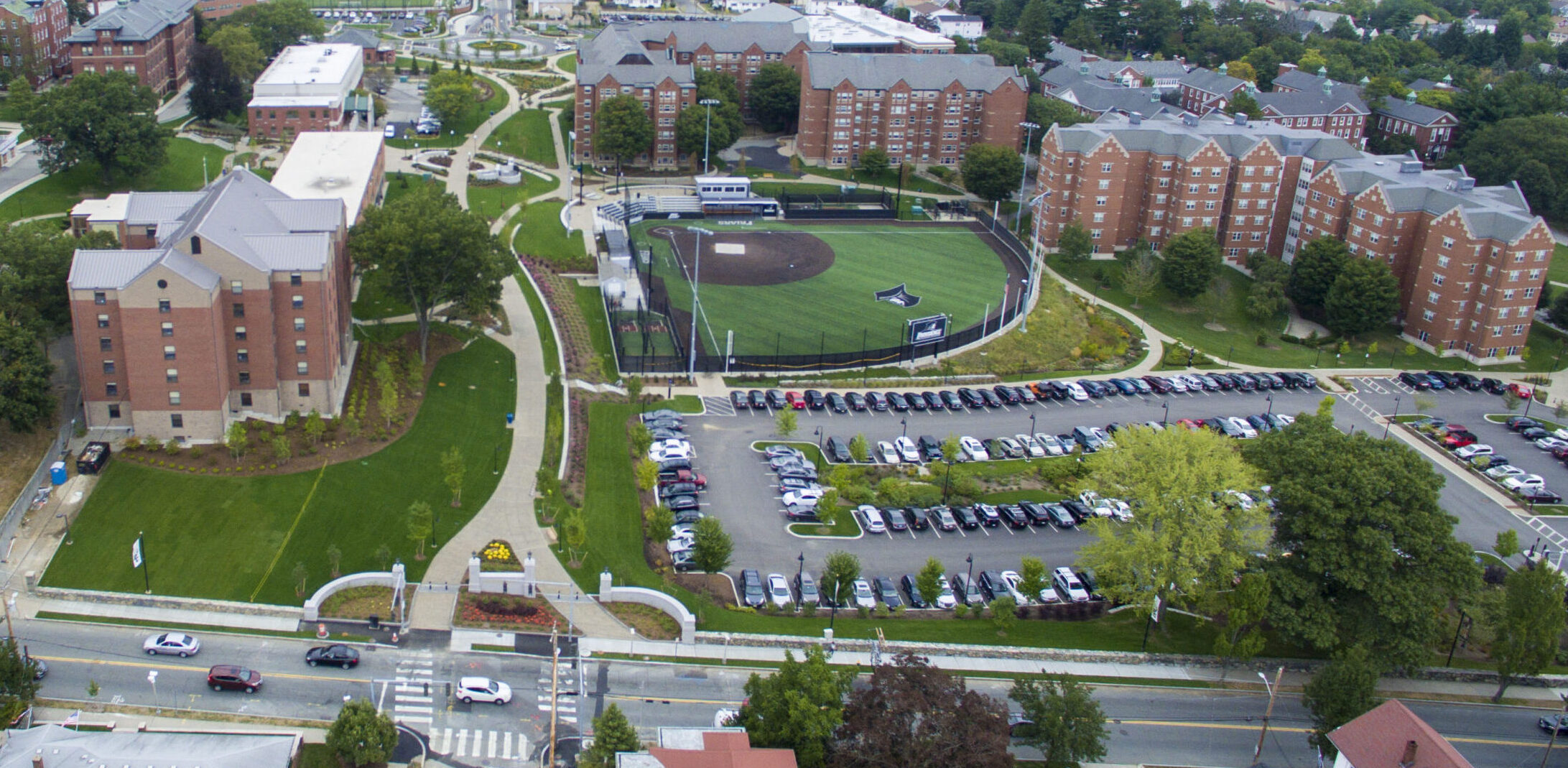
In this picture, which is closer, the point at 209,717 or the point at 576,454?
the point at 209,717

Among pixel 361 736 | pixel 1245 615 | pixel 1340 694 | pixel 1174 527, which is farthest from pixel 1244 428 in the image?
pixel 361 736

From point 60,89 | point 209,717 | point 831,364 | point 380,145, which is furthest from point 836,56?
point 209,717

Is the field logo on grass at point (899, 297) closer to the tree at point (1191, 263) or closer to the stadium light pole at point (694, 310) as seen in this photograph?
the stadium light pole at point (694, 310)

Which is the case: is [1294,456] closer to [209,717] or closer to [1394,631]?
[1394,631]

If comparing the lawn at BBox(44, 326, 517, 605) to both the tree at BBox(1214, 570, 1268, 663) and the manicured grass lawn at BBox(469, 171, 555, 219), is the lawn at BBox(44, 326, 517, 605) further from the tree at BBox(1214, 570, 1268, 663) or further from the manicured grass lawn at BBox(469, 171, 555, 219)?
the manicured grass lawn at BBox(469, 171, 555, 219)

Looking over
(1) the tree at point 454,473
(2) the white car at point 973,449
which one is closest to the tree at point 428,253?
(1) the tree at point 454,473

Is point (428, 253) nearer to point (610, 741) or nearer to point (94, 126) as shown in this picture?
point (610, 741)

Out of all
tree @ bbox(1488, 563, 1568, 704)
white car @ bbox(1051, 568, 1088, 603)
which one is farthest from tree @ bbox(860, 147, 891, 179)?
tree @ bbox(1488, 563, 1568, 704)
